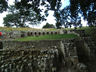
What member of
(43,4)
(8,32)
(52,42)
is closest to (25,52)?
(52,42)

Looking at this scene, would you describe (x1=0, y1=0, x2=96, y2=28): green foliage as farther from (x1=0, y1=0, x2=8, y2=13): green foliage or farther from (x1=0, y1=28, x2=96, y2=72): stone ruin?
(x1=0, y1=28, x2=96, y2=72): stone ruin

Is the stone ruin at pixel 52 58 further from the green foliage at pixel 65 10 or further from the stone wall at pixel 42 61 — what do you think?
the green foliage at pixel 65 10

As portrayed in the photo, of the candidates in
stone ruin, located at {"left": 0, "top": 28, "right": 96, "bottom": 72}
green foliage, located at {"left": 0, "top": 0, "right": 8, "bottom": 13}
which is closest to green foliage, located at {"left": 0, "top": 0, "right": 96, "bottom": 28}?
green foliage, located at {"left": 0, "top": 0, "right": 8, "bottom": 13}

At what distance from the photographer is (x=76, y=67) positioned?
184 inches

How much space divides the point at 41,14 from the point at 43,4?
447 mm

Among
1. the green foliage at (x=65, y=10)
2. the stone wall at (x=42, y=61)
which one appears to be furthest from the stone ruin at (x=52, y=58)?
the green foliage at (x=65, y=10)

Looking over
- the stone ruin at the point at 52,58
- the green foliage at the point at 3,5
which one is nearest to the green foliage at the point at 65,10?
the green foliage at the point at 3,5

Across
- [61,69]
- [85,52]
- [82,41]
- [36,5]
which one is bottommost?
[61,69]

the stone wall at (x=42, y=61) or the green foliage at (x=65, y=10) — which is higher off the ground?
the green foliage at (x=65, y=10)

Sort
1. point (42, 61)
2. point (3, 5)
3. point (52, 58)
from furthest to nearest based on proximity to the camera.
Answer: point (52, 58), point (42, 61), point (3, 5)

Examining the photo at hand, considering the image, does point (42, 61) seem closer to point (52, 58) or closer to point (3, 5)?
point (52, 58)

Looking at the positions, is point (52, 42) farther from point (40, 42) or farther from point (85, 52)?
point (85, 52)

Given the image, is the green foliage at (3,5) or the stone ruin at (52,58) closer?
the green foliage at (3,5)

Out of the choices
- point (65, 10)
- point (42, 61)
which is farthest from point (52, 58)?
point (65, 10)
